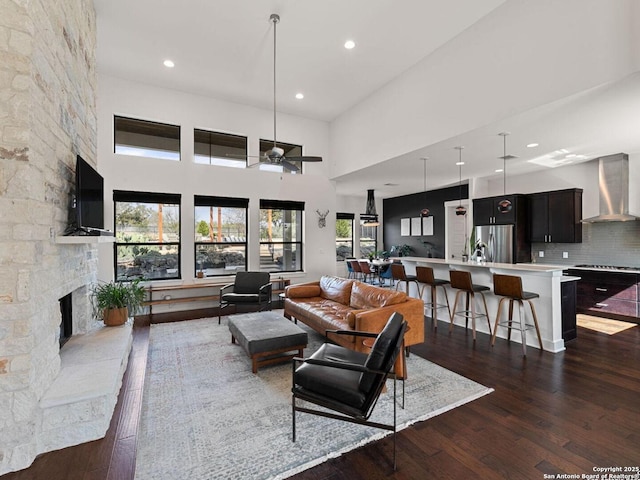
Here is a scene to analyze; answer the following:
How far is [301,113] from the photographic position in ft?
23.1

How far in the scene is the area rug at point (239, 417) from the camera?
1.96 meters

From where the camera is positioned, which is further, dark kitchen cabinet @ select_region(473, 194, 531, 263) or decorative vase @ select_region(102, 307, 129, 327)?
dark kitchen cabinet @ select_region(473, 194, 531, 263)

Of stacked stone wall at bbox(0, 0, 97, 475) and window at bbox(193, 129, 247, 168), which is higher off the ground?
window at bbox(193, 129, 247, 168)

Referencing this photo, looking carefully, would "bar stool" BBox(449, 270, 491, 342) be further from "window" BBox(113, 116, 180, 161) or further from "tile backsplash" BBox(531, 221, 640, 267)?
"window" BBox(113, 116, 180, 161)

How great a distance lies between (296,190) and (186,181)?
2.39m

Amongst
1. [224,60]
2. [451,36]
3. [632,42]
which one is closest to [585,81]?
[632,42]

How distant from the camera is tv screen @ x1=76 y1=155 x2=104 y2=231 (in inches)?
110

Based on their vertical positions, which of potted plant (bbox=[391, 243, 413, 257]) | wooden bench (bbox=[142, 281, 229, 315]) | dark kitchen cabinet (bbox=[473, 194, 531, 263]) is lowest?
wooden bench (bbox=[142, 281, 229, 315])

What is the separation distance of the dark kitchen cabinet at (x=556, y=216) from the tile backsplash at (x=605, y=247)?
0.21 metres

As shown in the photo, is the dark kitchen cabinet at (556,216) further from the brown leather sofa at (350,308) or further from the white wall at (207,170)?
the brown leather sofa at (350,308)

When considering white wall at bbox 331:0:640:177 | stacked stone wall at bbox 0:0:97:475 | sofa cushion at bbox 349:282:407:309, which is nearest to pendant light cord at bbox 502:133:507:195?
white wall at bbox 331:0:640:177

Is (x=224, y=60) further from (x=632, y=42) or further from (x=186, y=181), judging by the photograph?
(x=632, y=42)

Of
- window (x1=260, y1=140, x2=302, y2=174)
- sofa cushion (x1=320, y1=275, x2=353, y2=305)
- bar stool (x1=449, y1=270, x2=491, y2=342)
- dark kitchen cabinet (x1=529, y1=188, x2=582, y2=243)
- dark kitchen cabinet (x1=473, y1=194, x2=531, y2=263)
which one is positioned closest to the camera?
bar stool (x1=449, y1=270, x2=491, y2=342)

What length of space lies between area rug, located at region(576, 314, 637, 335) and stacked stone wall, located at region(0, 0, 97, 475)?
6.81m
